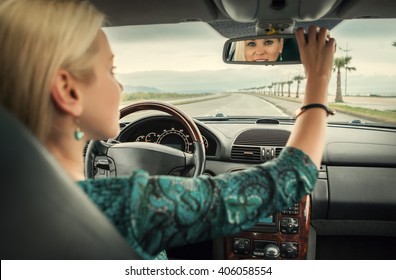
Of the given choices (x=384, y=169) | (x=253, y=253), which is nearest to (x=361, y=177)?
(x=384, y=169)

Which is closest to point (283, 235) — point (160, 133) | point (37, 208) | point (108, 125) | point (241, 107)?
point (160, 133)

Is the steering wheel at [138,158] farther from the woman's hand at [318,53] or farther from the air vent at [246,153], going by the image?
the woman's hand at [318,53]

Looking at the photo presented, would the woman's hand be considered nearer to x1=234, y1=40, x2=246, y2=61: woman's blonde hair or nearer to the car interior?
the car interior

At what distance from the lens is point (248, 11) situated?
5.23 ft

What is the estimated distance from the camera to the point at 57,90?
731 mm

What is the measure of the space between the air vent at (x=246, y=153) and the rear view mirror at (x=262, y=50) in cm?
70

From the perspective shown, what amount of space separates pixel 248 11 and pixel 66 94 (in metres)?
1.00

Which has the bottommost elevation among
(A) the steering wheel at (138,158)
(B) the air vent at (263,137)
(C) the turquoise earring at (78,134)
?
(A) the steering wheel at (138,158)

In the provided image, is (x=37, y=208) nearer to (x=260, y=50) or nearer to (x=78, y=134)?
(x=78, y=134)

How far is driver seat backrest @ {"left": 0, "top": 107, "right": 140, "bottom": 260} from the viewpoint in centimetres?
65

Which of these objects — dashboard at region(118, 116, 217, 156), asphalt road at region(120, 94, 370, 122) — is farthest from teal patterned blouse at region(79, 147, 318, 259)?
asphalt road at region(120, 94, 370, 122)

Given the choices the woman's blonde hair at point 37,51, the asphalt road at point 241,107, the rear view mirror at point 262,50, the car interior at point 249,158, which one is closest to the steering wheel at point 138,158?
the car interior at point 249,158

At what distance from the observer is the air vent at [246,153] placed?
2.30 m
